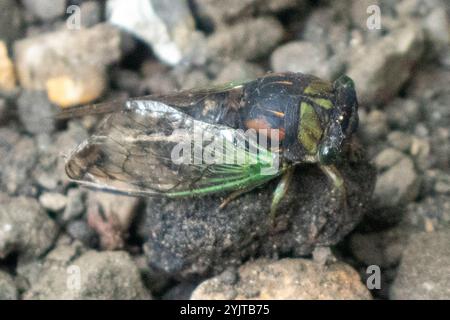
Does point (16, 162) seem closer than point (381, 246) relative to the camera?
No

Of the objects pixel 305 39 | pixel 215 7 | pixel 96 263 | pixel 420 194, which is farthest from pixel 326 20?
pixel 96 263

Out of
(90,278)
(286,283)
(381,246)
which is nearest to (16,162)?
(90,278)

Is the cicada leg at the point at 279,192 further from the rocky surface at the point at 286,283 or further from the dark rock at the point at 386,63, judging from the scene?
the dark rock at the point at 386,63

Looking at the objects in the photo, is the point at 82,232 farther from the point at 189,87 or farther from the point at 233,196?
the point at 189,87

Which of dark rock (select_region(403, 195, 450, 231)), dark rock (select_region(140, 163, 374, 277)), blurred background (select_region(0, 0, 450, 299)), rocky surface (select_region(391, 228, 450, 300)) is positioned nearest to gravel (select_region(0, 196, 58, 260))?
blurred background (select_region(0, 0, 450, 299))

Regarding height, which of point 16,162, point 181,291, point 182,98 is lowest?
point 181,291

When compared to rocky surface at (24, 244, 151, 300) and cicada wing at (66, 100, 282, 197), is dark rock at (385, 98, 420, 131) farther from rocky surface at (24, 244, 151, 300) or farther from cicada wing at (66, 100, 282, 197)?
rocky surface at (24, 244, 151, 300)

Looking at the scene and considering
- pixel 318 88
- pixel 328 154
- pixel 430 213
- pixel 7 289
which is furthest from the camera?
pixel 430 213
